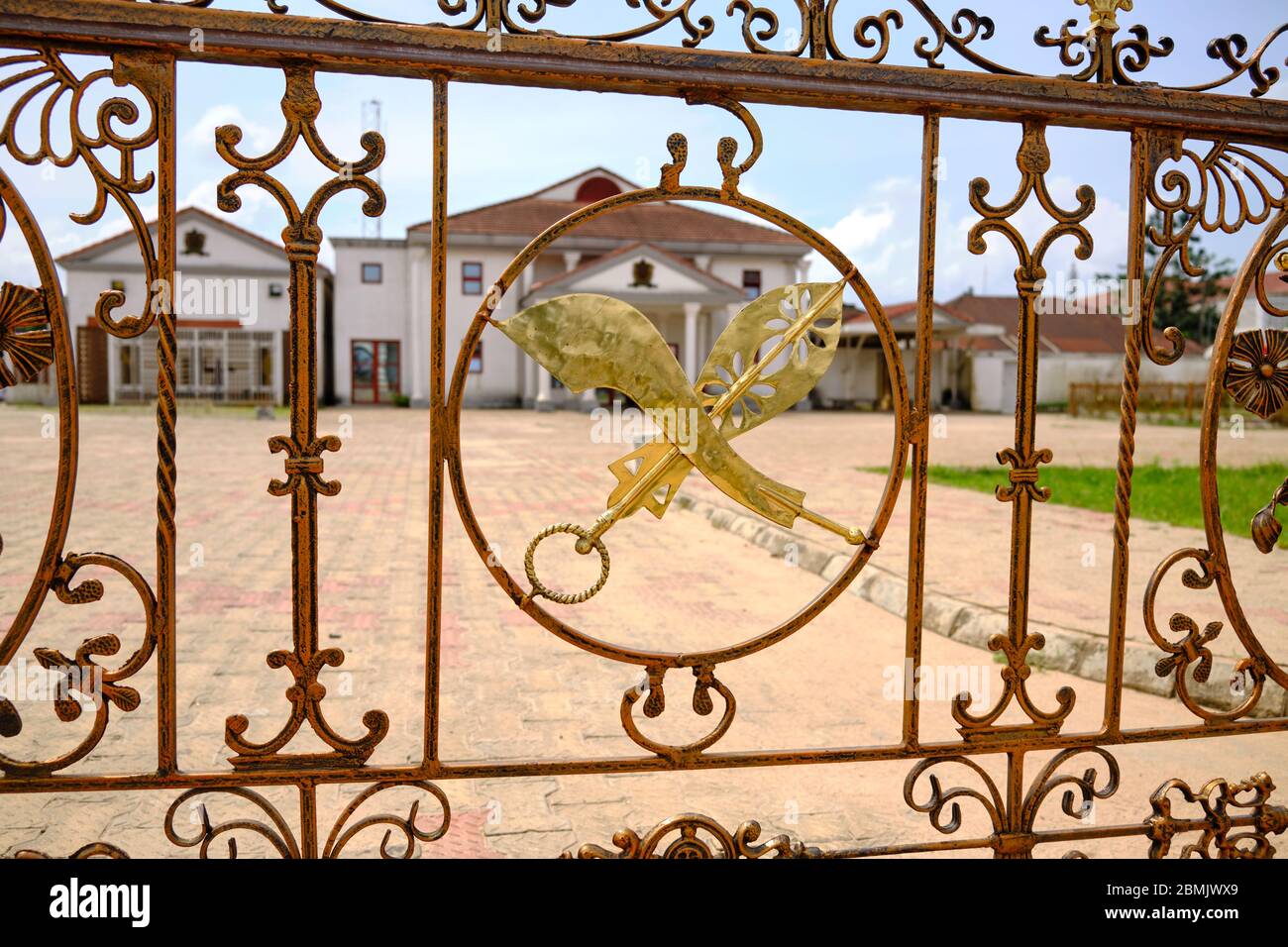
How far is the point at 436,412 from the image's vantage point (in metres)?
1.96

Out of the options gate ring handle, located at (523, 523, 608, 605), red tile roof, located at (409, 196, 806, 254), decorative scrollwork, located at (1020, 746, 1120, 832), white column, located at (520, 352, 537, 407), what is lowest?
decorative scrollwork, located at (1020, 746, 1120, 832)

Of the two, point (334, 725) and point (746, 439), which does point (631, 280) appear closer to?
point (746, 439)

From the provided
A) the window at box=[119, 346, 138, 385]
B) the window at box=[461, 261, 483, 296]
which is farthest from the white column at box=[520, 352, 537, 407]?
the window at box=[119, 346, 138, 385]

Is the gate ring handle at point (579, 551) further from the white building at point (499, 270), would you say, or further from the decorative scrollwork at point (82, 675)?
the white building at point (499, 270)

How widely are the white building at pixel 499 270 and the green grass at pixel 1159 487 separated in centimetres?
1837

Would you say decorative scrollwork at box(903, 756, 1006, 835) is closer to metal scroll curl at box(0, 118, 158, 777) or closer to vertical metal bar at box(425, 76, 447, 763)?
vertical metal bar at box(425, 76, 447, 763)

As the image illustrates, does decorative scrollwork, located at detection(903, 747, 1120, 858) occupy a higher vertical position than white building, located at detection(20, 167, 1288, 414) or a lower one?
lower

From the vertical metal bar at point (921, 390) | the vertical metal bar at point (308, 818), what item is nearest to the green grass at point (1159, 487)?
the vertical metal bar at point (921, 390)

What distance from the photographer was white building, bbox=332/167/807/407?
3134 cm

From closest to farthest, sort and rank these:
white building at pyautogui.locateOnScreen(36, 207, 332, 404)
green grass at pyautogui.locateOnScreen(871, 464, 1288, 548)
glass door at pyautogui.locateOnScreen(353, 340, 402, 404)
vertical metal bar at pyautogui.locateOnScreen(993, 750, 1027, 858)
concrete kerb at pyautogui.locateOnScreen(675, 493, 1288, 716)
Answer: vertical metal bar at pyautogui.locateOnScreen(993, 750, 1027, 858) → concrete kerb at pyautogui.locateOnScreen(675, 493, 1288, 716) → green grass at pyautogui.locateOnScreen(871, 464, 1288, 548) → white building at pyautogui.locateOnScreen(36, 207, 332, 404) → glass door at pyautogui.locateOnScreen(353, 340, 402, 404)

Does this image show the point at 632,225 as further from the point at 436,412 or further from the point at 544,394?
the point at 436,412

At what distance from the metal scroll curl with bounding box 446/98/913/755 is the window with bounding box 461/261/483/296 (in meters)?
30.0

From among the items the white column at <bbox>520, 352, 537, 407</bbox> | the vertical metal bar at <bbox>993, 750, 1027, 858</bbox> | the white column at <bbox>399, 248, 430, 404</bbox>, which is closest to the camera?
the vertical metal bar at <bbox>993, 750, 1027, 858</bbox>
